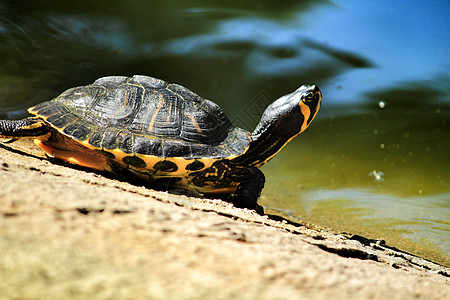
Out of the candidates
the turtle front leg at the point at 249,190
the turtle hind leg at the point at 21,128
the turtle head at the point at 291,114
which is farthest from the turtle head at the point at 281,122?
the turtle hind leg at the point at 21,128

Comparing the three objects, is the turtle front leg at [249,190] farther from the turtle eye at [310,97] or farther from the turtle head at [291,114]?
the turtle eye at [310,97]

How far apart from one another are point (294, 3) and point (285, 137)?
A: 4.72 m

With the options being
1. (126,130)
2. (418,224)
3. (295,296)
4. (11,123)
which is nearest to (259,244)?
(295,296)

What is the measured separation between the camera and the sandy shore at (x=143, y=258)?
2.54ft

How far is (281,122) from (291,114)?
0.43ft

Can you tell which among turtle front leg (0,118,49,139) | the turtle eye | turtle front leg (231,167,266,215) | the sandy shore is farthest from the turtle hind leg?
the turtle eye

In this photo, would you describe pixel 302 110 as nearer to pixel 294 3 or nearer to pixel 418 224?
pixel 418 224

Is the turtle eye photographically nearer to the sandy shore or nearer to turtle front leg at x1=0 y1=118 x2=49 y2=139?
the sandy shore

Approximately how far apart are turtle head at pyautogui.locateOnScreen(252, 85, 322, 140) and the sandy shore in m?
2.07

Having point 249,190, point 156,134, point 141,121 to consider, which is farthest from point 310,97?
point 141,121

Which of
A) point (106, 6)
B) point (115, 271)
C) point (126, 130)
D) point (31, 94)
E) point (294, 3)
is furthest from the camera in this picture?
point (294, 3)

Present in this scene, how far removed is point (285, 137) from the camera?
3453mm

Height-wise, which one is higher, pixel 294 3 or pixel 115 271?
pixel 294 3

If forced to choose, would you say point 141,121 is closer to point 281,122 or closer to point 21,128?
point 21,128
